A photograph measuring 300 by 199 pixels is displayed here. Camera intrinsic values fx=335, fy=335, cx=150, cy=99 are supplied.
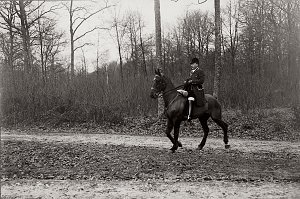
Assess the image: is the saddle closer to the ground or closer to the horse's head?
the horse's head

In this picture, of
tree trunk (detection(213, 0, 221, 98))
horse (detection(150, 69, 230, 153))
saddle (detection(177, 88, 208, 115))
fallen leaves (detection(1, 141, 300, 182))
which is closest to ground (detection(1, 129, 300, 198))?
fallen leaves (detection(1, 141, 300, 182))

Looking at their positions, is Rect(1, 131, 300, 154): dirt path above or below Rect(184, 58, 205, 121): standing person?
below

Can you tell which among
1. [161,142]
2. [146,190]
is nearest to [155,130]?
[161,142]

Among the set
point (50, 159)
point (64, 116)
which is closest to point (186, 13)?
point (64, 116)

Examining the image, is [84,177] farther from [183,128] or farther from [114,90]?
[114,90]

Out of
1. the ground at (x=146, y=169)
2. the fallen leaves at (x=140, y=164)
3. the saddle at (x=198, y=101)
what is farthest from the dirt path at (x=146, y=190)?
the saddle at (x=198, y=101)

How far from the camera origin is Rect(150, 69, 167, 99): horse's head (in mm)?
11086

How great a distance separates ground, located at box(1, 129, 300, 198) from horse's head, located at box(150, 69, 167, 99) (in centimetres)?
A: 198

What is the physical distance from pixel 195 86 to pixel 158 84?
1.26 meters

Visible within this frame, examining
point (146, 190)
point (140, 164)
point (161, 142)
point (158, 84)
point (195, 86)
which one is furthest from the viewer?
point (161, 142)

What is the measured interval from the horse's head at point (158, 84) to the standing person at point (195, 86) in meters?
0.79

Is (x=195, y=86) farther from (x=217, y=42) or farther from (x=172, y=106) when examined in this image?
(x=217, y=42)

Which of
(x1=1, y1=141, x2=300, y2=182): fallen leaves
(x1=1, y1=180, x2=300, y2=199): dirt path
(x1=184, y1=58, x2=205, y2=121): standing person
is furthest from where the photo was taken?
(x1=184, y1=58, x2=205, y2=121): standing person

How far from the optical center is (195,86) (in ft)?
37.1
